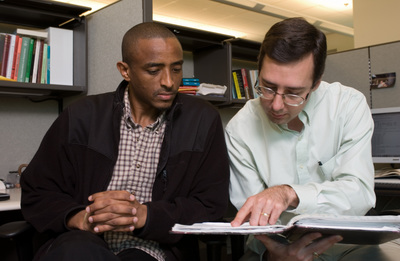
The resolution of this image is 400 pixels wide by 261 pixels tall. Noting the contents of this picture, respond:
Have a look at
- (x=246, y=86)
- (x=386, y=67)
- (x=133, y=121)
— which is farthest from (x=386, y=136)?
(x=133, y=121)

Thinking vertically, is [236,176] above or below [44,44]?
below

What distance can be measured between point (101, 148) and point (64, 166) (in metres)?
0.13

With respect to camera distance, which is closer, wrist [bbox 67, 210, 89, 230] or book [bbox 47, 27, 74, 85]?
wrist [bbox 67, 210, 89, 230]

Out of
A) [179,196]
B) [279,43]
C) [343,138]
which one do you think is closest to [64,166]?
[179,196]

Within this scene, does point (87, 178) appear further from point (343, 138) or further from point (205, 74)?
point (205, 74)

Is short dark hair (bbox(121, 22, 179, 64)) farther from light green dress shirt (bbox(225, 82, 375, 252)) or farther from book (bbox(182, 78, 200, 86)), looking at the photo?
book (bbox(182, 78, 200, 86))

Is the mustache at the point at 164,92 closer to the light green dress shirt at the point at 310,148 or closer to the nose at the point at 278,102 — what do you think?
the light green dress shirt at the point at 310,148

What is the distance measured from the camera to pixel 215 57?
2.90 m

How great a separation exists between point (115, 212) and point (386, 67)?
2015mm

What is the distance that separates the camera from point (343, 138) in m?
1.27

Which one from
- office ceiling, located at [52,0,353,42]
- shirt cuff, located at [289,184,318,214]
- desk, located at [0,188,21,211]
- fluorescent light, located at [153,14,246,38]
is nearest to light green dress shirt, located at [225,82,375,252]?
shirt cuff, located at [289,184,318,214]

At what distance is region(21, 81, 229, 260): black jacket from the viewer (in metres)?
1.27

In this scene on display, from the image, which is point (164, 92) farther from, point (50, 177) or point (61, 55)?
point (61, 55)

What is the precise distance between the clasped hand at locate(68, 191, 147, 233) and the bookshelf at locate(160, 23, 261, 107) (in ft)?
5.43
